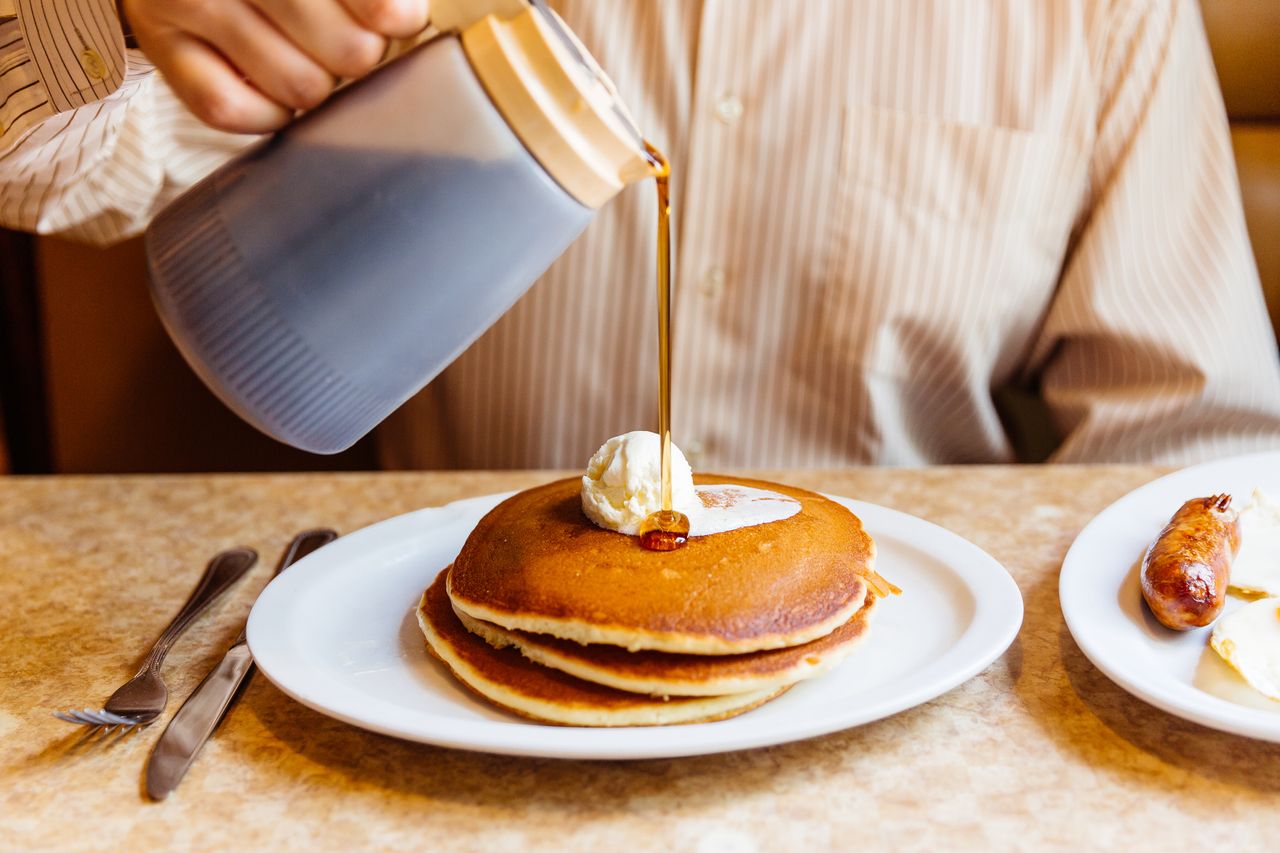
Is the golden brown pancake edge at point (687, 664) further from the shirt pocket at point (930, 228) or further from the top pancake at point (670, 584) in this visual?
the shirt pocket at point (930, 228)

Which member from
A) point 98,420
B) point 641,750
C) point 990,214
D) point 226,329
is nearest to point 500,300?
point 226,329

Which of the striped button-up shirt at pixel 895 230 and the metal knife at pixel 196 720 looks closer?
the metal knife at pixel 196 720

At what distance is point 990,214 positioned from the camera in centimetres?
184

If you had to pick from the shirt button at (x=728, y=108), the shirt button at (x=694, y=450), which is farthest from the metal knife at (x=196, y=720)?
the shirt button at (x=728, y=108)

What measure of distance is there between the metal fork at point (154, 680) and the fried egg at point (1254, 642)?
881mm

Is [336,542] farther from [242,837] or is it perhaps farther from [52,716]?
[242,837]

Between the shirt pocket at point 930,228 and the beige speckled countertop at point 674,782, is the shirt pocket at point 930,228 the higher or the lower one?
the higher one

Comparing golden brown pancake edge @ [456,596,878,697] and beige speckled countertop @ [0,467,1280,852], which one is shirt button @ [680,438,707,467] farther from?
golden brown pancake edge @ [456,596,878,697]

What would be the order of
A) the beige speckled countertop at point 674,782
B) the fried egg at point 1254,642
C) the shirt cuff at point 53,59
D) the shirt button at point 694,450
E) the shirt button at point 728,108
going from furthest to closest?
the shirt button at point 694,450
the shirt button at point 728,108
the shirt cuff at point 53,59
the fried egg at point 1254,642
the beige speckled countertop at point 674,782

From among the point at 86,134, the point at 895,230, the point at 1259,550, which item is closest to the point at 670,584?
the point at 1259,550

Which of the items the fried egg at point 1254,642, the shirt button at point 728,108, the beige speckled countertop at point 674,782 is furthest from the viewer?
the shirt button at point 728,108

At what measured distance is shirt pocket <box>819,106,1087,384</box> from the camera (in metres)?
1.81

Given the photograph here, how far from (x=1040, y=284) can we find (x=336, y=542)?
4.34ft

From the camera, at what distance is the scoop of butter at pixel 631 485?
0.95 m
